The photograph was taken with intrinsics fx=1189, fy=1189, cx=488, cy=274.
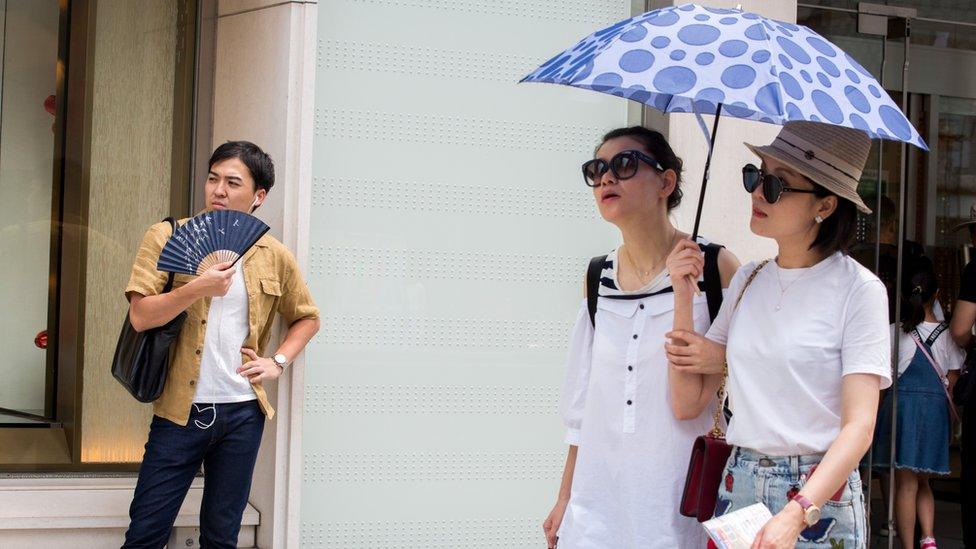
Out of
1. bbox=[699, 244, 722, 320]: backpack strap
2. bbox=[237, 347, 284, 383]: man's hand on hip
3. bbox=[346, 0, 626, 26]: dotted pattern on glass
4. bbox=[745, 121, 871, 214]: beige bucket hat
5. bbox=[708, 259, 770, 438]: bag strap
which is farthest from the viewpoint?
bbox=[346, 0, 626, 26]: dotted pattern on glass

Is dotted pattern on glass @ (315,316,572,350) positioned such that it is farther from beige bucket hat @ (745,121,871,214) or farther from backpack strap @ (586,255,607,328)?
beige bucket hat @ (745,121,871,214)

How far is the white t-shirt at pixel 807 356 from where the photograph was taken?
287 centimetres

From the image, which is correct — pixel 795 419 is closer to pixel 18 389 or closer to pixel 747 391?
pixel 747 391

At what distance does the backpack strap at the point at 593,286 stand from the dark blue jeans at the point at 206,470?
1.91 m

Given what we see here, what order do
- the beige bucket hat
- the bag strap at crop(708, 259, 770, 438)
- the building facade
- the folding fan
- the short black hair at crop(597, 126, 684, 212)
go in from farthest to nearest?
the building facade → the folding fan → the short black hair at crop(597, 126, 684, 212) → the bag strap at crop(708, 259, 770, 438) → the beige bucket hat

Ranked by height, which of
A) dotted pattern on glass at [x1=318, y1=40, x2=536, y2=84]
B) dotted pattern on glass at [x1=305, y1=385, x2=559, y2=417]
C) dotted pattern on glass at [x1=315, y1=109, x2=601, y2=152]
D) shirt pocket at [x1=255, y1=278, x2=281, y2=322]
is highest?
dotted pattern on glass at [x1=318, y1=40, x2=536, y2=84]

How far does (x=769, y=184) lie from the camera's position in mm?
3053

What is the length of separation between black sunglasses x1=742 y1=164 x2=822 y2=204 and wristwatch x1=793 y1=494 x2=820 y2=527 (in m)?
0.78

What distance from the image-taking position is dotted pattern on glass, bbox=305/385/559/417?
5.93 m

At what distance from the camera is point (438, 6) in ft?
20.2

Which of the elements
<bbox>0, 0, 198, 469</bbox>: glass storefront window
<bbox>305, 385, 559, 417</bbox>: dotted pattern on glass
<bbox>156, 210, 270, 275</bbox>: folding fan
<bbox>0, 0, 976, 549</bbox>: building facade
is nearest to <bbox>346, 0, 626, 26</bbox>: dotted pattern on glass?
<bbox>0, 0, 976, 549</bbox>: building facade

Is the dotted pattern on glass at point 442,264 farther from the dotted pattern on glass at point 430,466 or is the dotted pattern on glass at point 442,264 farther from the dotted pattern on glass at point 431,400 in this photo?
the dotted pattern on glass at point 430,466

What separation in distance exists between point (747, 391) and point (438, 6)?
12.1ft

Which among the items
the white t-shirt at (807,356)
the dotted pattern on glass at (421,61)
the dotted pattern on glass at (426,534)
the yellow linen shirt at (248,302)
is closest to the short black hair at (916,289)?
the dotted pattern on glass at (426,534)
